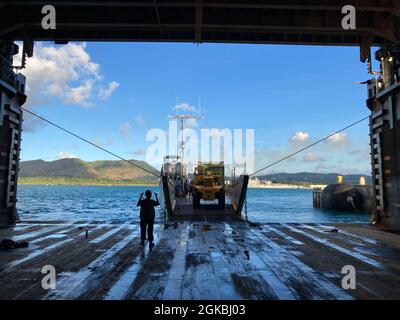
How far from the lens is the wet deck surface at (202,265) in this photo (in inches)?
197

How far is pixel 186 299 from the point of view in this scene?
464cm

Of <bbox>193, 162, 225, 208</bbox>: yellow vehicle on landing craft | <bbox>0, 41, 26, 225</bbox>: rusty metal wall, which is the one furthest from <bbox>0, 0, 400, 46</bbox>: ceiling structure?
<bbox>193, 162, 225, 208</bbox>: yellow vehicle on landing craft

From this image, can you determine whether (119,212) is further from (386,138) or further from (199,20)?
(386,138)

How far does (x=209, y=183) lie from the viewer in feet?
65.7

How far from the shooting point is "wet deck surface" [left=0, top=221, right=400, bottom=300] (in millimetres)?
4992

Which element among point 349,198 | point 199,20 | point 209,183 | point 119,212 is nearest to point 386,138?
point 199,20

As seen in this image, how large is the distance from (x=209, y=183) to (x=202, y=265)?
523 inches

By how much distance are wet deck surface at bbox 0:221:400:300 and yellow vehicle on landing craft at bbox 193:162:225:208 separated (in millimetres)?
8421

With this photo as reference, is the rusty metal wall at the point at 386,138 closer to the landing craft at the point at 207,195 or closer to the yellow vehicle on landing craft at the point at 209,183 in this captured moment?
the landing craft at the point at 207,195

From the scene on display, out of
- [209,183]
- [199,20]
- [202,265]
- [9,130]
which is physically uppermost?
[199,20]

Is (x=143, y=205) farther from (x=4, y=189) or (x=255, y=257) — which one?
(x=4, y=189)

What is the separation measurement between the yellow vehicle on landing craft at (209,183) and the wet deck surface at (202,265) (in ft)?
27.6

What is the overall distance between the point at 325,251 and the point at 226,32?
1044 cm

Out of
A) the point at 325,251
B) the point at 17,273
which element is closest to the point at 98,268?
the point at 17,273
